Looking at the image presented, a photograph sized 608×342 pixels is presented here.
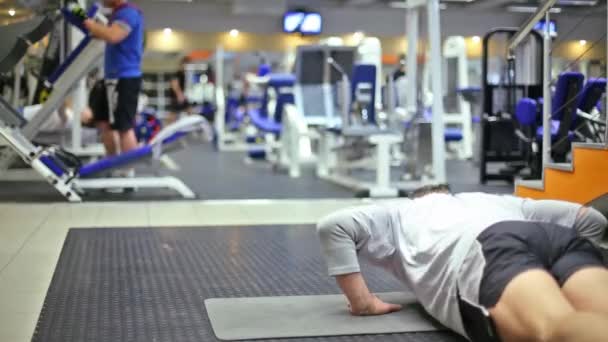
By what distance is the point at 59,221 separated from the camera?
5082 mm

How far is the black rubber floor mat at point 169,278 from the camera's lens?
260 cm

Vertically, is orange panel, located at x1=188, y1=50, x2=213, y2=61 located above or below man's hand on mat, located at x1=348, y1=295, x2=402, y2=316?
above

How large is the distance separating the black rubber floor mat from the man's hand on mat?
0.22 metres

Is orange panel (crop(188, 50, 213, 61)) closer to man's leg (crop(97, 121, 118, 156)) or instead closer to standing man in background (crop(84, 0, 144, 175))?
man's leg (crop(97, 121, 118, 156))

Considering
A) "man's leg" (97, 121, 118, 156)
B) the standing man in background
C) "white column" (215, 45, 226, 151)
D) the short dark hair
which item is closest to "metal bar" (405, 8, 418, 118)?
the standing man in background

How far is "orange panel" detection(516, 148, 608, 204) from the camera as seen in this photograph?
4086mm

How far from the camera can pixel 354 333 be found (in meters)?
2.50

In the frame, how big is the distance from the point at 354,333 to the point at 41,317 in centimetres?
102

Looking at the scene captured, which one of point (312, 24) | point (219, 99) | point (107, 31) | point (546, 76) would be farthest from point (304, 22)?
point (546, 76)

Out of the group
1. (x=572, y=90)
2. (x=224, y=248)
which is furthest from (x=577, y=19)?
(x=224, y=248)

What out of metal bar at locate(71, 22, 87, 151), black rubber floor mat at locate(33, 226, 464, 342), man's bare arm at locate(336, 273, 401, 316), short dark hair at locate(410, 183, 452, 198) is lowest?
black rubber floor mat at locate(33, 226, 464, 342)

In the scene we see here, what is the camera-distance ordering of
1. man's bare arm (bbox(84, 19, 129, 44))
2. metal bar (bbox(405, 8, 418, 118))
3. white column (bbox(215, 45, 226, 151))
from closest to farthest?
man's bare arm (bbox(84, 19, 129, 44))
metal bar (bbox(405, 8, 418, 118))
white column (bbox(215, 45, 226, 151))

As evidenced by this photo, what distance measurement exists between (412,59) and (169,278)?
4.45m

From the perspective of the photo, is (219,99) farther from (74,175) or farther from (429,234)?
(429,234)
